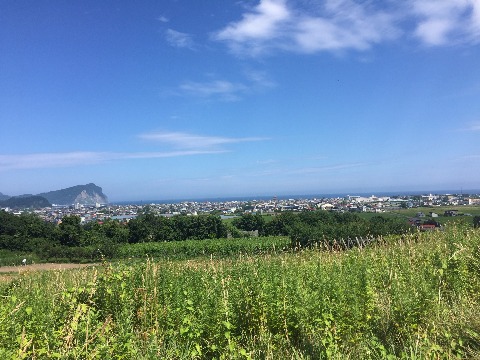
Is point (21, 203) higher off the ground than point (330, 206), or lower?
higher

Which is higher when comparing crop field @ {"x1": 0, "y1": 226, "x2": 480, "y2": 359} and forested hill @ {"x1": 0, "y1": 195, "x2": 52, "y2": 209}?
crop field @ {"x1": 0, "y1": 226, "x2": 480, "y2": 359}

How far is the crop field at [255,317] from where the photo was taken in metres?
3.90

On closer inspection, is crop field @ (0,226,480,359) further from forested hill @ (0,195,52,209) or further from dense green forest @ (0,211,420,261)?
forested hill @ (0,195,52,209)

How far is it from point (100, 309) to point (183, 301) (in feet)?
3.84

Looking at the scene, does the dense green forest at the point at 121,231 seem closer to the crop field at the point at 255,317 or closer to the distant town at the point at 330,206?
the distant town at the point at 330,206

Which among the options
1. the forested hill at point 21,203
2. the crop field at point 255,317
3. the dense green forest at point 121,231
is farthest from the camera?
the forested hill at point 21,203

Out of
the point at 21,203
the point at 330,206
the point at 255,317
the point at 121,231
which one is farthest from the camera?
the point at 21,203

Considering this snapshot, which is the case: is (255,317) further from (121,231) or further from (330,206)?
(330,206)

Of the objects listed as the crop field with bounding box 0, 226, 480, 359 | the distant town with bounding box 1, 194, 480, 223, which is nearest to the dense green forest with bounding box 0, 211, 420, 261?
the distant town with bounding box 1, 194, 480, 223

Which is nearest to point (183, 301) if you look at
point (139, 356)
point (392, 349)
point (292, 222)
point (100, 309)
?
point (100, 309)

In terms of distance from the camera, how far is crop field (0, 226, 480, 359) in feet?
12.8

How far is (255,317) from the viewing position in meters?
5.06

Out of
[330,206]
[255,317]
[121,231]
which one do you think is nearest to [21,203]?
[121,231]

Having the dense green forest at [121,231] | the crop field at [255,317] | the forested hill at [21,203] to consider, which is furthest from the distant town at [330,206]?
the crop field at [255,317]
